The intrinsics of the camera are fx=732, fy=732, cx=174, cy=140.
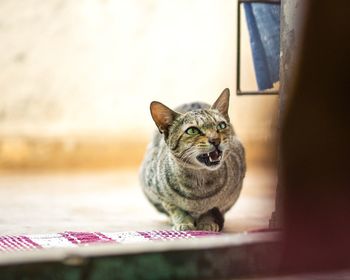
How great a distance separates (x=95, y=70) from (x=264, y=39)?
2954mm

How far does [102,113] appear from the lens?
247 inches

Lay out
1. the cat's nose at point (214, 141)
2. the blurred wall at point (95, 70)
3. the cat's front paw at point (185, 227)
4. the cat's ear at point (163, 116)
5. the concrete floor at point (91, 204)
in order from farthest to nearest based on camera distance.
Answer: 1. the blurred wall at point (95, 70)
2. the concrete floor at point (91, 204)
3. the cat's front paw at point (185, 227)
4. the cat's ear at point (163, 116)
5. the cat's nose at point (214, 141)

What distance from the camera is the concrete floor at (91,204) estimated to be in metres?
3.43

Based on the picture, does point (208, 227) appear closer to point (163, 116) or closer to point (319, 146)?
point (163, 116)

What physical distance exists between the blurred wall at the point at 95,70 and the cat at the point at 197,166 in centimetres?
271

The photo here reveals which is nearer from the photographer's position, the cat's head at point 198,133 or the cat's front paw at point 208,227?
the cat's head at point 198,133

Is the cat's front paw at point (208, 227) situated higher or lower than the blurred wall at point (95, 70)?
lower

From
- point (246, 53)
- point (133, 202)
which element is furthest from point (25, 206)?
point (246, 53)

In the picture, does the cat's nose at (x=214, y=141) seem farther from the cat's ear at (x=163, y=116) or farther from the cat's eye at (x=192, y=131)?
the cat's ear at (x=163, y=116)

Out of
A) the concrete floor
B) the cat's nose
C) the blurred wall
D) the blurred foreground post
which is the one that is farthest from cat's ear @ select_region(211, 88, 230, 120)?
the blurred wall

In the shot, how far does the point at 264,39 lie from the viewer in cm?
351

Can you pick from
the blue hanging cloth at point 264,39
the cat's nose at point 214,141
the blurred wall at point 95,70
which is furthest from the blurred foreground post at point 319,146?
the blurred wall at point 95,70

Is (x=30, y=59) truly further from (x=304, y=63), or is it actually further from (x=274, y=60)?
(x=304, y=63)

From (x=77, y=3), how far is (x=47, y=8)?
257mm
